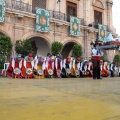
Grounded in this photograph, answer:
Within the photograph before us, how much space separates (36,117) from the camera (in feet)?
5.72

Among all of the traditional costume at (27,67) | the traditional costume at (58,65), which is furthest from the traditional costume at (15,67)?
the traditional costume at (58,65)

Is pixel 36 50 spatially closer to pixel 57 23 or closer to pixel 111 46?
pixel 57 23

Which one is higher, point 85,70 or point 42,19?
point 42,19

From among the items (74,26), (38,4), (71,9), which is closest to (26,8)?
(38,4)

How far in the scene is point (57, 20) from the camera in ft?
56.1

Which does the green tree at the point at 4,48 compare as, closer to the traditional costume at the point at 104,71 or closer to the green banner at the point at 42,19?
the green banner at the point at 42,19

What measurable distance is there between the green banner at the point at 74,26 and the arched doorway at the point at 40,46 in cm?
245

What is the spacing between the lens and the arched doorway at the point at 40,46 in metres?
17.5

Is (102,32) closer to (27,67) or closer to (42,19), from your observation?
(42,19)

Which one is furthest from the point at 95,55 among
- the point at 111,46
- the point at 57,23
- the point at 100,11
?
the point at 100,11

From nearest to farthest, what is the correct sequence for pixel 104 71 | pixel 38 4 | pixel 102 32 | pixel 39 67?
pixel 39 67, pixel 104 71, pixel 38 4, pixel 102 32

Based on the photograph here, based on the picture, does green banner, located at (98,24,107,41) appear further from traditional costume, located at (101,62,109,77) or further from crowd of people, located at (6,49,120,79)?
crowd of people, located at (6,49,120,79)

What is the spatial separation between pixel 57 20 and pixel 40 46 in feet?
9.01

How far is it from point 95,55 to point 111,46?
76.5 inches
